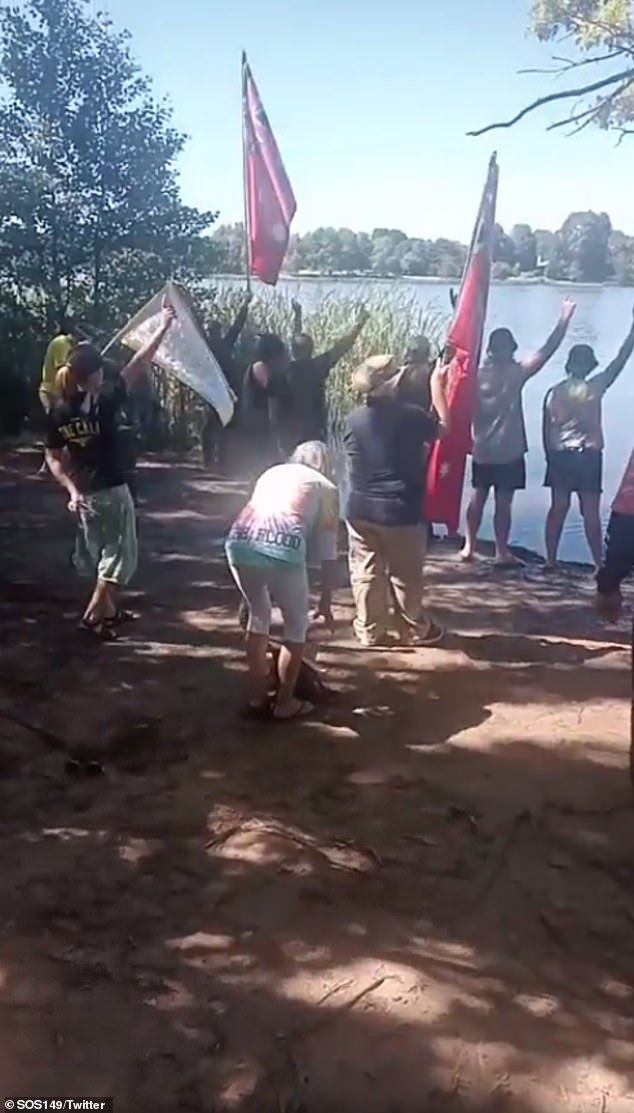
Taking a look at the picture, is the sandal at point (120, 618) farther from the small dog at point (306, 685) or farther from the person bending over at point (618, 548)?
the person bending over at point (618, 548)

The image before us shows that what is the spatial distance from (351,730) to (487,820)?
892 millimetres

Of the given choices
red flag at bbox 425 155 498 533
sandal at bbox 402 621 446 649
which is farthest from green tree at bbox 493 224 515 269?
sandal at bbox 402 621 446 649

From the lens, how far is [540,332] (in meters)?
13.6

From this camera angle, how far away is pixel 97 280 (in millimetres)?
12523

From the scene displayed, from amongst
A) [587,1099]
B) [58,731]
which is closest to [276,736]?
[58,731]

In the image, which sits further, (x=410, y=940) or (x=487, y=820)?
(x=487, y=820)

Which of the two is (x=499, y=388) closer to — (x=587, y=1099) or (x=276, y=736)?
(x=276, y=736)

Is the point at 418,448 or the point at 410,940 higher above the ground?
the point at 418,448

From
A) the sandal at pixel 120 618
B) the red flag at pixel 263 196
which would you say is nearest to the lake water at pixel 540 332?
the red flag at pixel 263 196

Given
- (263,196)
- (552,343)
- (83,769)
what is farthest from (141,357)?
(263,196)

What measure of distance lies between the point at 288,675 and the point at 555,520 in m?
3.34

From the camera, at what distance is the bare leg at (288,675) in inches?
169

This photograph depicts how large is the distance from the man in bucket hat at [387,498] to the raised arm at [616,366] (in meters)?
1.57

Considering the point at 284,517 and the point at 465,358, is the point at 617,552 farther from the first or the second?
the point at 465,358
